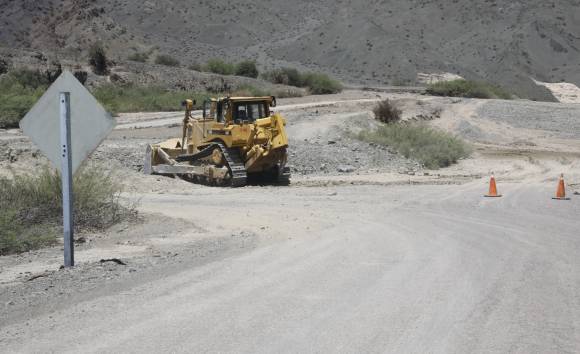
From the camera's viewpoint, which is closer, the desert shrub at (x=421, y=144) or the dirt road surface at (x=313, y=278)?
the dirt road surface at (x=313, y=278)

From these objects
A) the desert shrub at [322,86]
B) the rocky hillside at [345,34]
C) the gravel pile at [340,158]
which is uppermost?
the rocky hillside at [345,34]

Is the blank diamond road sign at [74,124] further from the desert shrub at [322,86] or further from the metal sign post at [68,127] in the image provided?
the desert shrub at [322,86]

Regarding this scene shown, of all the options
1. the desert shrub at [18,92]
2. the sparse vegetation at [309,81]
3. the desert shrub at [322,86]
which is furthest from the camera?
the sparse vegetation at [309,81]

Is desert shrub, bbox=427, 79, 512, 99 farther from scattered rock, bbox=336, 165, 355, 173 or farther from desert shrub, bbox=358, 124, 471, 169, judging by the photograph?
scattered rock, bbox=336, 165, 355, 173

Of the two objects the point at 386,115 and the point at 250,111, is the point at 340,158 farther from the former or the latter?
the point at 386,115

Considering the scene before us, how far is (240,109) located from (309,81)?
45.6 meters

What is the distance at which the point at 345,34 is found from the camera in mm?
95938

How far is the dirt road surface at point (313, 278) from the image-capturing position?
6898 millimetres

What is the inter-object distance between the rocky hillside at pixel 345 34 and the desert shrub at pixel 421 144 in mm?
43043

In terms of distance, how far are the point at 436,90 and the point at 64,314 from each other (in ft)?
194

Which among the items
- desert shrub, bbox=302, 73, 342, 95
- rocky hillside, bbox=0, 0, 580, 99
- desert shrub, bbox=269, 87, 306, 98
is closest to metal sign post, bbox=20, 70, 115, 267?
desert shrub, bbox=269, 87, 306, 98

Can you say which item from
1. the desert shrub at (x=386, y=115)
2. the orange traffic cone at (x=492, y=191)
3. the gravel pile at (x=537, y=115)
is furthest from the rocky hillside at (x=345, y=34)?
the orange traffic cone at (x=492, y=191)

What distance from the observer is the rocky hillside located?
82.6 m

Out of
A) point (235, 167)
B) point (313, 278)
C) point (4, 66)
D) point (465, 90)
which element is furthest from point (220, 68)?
point (313, 278)
